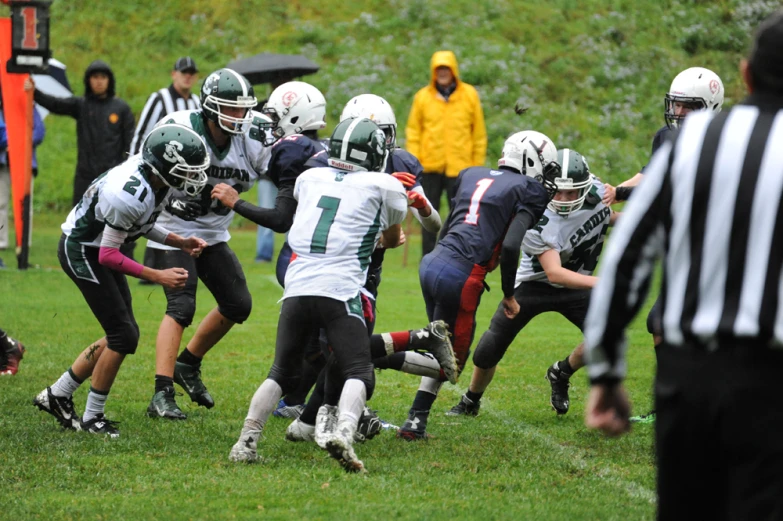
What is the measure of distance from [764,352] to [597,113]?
710 inches

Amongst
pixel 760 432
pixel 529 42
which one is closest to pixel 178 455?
pixel 760 432

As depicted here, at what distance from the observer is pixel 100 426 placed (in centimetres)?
584

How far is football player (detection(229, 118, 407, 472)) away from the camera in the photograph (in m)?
5.02

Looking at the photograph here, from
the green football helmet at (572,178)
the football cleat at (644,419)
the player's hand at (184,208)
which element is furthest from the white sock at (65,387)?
the football cleat at (644,419)

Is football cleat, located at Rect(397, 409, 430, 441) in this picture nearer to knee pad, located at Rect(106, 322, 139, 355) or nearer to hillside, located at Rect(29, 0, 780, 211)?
knee pad, located at Rect(106, 322, 139, 355)

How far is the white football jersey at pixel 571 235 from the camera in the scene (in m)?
6.47

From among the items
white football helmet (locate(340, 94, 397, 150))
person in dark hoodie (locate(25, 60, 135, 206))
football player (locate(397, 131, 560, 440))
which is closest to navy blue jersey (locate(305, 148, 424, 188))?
white football helmet (locate(340, 94, 397, 150))

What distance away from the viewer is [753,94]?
2.71 metres

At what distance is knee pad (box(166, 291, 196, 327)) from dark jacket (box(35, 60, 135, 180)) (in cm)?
581

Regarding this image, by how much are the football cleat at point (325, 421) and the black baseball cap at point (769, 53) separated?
306 cm

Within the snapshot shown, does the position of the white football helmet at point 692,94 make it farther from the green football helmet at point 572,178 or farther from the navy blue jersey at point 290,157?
the navy blue jersey at point 290,157

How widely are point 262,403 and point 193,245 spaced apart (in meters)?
1.30

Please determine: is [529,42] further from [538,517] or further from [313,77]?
[538,517]

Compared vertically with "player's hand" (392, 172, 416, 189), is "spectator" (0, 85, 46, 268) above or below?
below
